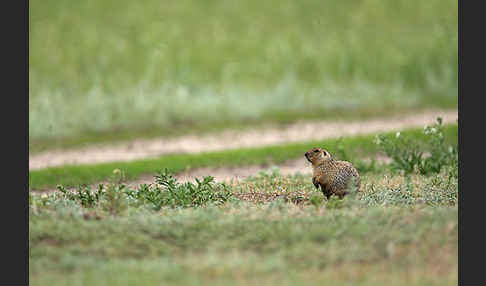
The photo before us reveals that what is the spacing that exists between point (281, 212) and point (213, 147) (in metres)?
8.13

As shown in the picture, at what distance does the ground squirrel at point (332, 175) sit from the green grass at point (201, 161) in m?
3.64

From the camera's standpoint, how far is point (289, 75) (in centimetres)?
2006

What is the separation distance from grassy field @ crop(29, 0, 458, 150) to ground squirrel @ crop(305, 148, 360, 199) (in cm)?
853

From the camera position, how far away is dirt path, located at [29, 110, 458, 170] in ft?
48.0

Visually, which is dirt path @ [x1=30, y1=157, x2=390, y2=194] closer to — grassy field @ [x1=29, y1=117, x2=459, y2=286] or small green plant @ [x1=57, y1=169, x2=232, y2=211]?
small green plant @ [x1=57, y1=169, x2=232, y2=211]

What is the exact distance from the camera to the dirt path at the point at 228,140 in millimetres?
14641

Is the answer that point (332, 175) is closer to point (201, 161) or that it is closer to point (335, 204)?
point (335, 204)

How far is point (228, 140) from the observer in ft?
53.0

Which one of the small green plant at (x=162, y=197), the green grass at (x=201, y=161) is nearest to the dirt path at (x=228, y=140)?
the green grass at (x=201, y=161)

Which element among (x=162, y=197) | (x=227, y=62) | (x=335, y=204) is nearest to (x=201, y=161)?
(x=162, y=197)

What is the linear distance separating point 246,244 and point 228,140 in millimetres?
9668

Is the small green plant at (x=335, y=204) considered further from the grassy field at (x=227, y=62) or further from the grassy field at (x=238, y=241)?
the grassy field at (x=227, y=62)

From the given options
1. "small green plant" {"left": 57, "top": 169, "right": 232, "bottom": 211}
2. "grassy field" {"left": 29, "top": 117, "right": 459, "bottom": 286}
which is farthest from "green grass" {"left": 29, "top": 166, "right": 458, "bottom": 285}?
"small green plant" {"left": 57, "top": 169, "right": 232, "bottom": 211}

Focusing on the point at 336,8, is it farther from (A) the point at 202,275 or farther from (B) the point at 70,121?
(A) the point at 202,275
